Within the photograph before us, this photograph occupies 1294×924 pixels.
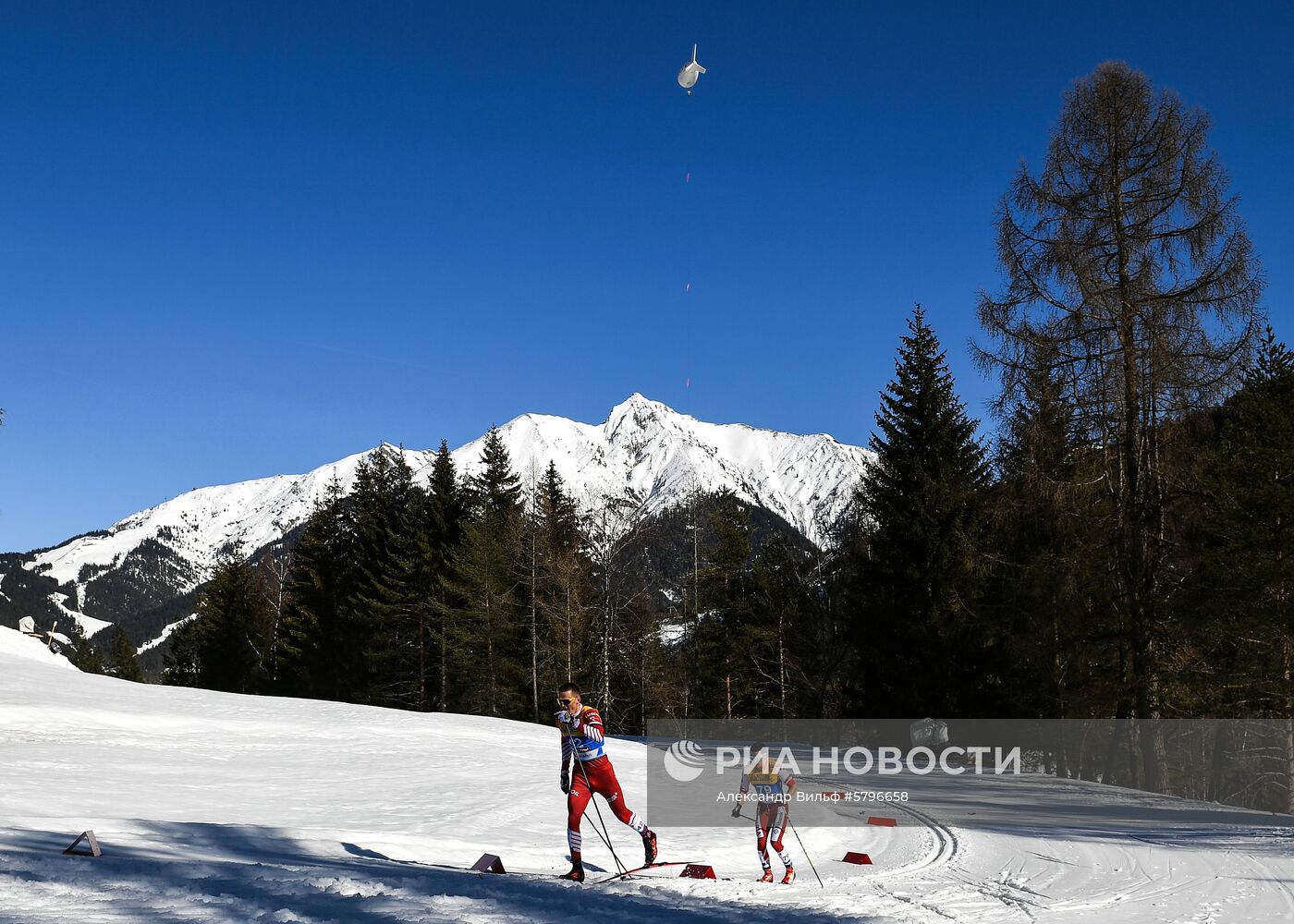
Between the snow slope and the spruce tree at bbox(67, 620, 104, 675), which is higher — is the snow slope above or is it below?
above

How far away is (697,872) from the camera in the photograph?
9375mm

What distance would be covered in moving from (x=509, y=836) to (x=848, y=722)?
22.9 metres

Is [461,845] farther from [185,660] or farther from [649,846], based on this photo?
[185,660]

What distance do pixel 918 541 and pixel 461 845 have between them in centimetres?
1991

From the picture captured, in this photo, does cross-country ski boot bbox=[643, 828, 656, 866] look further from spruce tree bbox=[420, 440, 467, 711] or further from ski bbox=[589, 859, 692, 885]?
spruce tree bbox=[420, 440, 467, 711]

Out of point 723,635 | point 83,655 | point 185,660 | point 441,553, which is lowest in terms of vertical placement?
point 83,655

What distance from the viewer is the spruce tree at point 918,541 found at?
26.1m

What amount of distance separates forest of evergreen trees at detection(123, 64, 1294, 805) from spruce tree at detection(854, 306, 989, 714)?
0.27 ft

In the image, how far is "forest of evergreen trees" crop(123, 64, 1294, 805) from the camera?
17547mm

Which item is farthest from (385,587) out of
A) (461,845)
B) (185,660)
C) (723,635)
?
(461,845)

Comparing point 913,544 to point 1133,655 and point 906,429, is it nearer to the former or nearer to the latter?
point 906,429

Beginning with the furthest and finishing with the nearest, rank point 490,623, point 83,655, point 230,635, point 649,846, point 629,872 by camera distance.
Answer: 1. point 83,655
2. point 230,635
3. point 490,623
4. point 649,846
5. point 629,872

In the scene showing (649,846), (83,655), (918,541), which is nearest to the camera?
(649,846)

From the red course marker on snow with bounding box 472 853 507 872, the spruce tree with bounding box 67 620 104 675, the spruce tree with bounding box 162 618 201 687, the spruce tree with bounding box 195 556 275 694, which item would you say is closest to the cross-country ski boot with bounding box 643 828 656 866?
the red course marker on snow with bounding box 472 853 507 872
